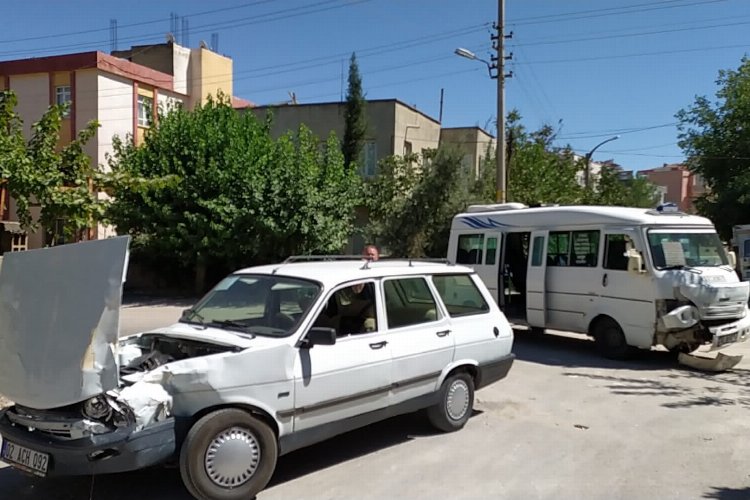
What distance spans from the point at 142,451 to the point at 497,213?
944 cm

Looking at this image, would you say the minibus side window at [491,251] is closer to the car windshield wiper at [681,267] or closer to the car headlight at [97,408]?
the car windshield wiper at [681,267]

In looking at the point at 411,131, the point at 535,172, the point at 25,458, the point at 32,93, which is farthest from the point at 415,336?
the point at 32,93

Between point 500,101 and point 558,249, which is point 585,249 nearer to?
point 558,249

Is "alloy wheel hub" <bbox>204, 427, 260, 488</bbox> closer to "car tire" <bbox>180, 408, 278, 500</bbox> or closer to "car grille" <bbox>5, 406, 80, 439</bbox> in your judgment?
"car tire" <bbox>180, 408, 278, 500</bbox>

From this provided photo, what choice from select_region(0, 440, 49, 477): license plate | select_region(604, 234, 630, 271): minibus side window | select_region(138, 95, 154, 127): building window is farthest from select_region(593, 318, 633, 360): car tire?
select_region(138, 95, 154, 127): building window

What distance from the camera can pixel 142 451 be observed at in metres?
4.07

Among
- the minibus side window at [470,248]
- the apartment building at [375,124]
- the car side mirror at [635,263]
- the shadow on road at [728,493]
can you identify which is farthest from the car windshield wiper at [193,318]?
the apartment building at [375,124]

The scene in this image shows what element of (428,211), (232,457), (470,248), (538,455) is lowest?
(538,455)

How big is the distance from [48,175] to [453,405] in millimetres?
5713

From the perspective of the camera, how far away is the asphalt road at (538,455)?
4867 millimetres

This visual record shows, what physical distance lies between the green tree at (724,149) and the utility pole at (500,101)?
12924mm

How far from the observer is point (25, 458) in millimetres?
4180

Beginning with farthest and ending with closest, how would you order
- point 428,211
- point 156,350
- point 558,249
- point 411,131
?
point 411,131
point 428,211
point 558,249
point 156,350

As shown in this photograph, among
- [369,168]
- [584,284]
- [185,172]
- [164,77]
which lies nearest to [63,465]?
[584,284]
